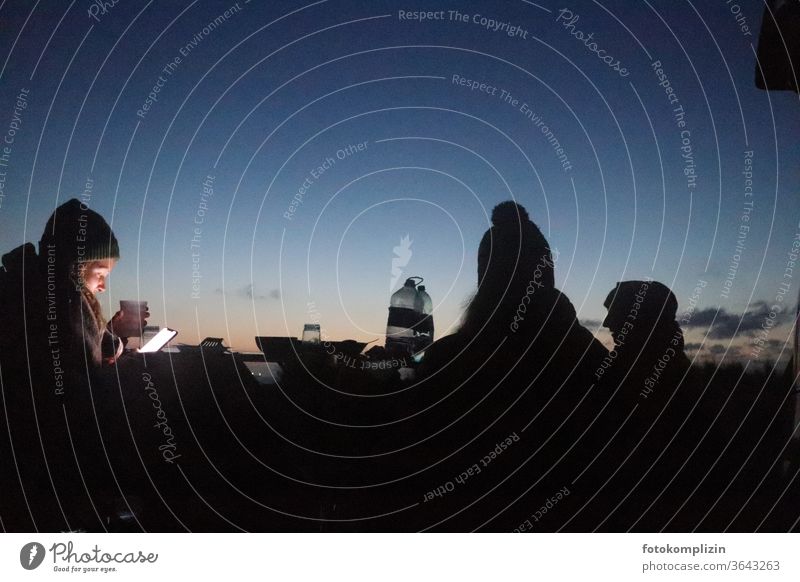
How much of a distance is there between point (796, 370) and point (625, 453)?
2.40 feet

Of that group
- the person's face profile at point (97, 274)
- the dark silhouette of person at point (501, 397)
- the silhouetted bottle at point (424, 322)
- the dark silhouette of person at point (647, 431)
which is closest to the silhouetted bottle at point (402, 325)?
the silhouetted bottle at point (424, 322)

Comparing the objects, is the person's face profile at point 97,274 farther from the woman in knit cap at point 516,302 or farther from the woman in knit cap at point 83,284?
the woman in knit cap at point 516,302

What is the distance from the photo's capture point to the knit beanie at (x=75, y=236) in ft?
10.5

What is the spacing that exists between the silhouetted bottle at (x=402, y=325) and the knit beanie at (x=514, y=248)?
0.94 feet

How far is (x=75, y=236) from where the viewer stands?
3.20m

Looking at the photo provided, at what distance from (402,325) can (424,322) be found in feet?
0.28

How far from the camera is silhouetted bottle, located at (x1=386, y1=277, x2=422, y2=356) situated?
3271mm

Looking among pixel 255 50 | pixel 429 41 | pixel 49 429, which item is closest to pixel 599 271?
pixel 429 41

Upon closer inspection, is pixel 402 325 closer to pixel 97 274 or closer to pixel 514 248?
pixel 514 248

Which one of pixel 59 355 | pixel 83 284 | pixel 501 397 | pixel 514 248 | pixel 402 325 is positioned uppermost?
pixel 514 248

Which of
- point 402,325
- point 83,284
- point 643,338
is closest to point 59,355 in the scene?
point 83,284

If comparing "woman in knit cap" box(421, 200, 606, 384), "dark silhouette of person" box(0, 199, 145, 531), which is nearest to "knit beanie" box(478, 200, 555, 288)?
"woman in knit cap" box(421, 200, 606, 384)

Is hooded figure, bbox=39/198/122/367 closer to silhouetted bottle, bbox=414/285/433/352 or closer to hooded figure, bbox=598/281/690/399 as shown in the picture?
silhouetted bottle, bbox=414/285/433/352
